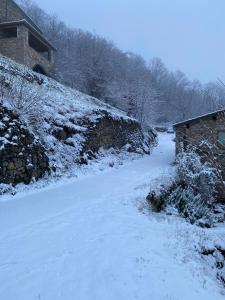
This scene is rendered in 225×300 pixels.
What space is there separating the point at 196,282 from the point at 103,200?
4665mm

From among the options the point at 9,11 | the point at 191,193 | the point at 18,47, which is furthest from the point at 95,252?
the point at 9,11

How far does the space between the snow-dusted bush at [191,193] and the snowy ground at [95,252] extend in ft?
3.78

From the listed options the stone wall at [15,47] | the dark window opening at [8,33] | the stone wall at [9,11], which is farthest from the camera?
the stone wall at [9,11]

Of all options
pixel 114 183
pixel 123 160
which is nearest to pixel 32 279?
pixel 114 183

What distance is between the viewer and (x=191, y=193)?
11.6 m

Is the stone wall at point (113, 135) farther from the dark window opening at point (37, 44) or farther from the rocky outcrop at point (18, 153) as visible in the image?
the dark window opening at point (37, 44)

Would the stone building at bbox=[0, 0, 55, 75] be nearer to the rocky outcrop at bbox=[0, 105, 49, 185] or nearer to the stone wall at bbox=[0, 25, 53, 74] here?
the stone wall at bbox=[0, 25, 53, 74]

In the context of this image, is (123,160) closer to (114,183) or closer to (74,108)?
(74,108)

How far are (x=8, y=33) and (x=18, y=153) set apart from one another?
19.6 meters

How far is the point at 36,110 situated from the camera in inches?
458

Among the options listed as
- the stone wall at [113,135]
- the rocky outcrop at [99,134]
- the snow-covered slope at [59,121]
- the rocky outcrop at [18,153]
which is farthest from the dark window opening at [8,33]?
the rocky outcrop at [18,153]

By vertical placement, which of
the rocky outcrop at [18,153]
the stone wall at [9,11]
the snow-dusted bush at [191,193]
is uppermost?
the stone wall at [9,11]

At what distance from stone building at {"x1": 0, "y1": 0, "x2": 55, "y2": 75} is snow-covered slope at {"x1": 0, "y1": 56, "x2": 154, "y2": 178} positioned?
526 centimetres

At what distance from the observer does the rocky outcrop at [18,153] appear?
908cm
